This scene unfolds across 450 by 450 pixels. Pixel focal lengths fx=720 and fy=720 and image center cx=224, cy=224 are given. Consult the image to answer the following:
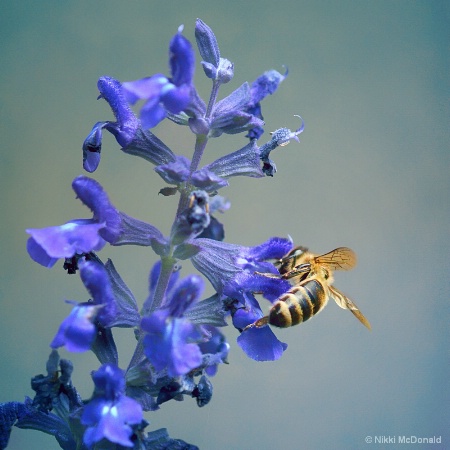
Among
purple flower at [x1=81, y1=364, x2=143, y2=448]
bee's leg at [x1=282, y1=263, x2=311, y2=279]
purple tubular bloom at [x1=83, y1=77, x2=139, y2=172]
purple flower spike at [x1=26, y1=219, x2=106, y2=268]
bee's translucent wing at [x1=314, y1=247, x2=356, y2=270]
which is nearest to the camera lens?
purple flower at [x1=81, y1=364, x2=143, y2=448]

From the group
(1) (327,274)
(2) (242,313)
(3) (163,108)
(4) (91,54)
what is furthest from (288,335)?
(3) (163,108)

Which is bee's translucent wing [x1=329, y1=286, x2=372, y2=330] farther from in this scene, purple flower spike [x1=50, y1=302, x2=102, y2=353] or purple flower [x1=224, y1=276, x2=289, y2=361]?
purple flower spike [x1=50, y1=302, x2=102, y2=353]

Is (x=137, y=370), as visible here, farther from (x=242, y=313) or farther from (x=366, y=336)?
(x=366, y=336)

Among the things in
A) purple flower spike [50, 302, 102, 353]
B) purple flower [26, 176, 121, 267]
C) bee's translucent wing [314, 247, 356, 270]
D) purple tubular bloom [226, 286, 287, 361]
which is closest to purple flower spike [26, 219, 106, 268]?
purple flower [26, 176, 121, 267]

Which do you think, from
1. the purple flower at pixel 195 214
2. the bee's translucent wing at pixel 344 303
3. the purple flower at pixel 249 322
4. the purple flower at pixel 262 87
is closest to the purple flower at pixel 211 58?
the purple flower at pixel 262 87

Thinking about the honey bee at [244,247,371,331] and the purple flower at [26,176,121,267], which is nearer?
the purple flower at [26,176,121,267]

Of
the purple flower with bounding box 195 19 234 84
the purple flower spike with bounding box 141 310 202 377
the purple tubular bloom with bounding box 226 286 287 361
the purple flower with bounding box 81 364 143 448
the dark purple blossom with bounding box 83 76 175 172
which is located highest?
the purple flower with bounding box 195 19 234 84
